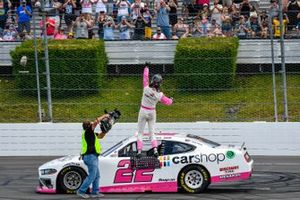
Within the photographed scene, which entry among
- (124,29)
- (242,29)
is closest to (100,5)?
(124,29)

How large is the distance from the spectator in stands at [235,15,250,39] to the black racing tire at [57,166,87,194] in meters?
10.5

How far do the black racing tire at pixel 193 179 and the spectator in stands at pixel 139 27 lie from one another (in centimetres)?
1037

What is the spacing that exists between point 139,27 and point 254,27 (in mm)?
3419

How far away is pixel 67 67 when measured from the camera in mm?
25828

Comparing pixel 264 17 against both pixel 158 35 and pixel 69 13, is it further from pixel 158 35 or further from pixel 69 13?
pixel 69 13

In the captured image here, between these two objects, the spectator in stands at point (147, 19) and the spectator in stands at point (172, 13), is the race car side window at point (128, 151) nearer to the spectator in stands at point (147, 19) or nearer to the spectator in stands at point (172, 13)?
the spectator in stands at point (172, 13)

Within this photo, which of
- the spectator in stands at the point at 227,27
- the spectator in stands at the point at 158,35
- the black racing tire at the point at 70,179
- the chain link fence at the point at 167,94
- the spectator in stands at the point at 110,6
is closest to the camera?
the black racing tire at the point at 70,179

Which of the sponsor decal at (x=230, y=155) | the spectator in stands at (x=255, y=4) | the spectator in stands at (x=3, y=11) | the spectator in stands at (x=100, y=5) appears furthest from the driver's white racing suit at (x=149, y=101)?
the spectator in stands at (x=3, y=11)

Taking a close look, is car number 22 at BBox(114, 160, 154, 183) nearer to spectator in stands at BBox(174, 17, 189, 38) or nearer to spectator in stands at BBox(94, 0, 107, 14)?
spectator in stands at BBox(174, 17, 189, 38)

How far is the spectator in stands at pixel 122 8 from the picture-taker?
1083 inches

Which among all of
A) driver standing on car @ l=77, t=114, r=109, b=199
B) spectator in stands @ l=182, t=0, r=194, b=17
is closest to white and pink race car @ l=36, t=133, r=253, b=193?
driver standing on car @ l=77, t=114, r=109, b=199

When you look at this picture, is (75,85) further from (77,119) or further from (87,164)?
(87,164)

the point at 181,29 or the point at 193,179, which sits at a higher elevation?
the point at 181,29

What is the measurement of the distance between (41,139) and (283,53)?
6809 millimetres
